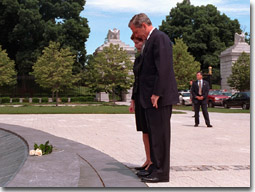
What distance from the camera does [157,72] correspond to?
163 inches

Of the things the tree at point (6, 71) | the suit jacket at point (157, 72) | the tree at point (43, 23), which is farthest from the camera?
the tree at point (6, 71)

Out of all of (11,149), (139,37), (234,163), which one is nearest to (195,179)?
(234,163)

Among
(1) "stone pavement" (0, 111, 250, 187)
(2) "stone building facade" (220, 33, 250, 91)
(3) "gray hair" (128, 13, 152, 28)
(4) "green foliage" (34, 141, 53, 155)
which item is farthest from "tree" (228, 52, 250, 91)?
(3) "gray hair" (128, 13, 152, 28)

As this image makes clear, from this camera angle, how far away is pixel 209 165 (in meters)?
5.40

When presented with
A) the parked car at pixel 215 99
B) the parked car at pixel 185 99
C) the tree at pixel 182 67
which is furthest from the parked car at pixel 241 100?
the tree at pixel 182 67

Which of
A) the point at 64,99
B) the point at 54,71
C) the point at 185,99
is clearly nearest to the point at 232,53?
the point at 185,99

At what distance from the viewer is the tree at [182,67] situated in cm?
3547

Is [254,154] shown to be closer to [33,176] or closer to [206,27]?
[33,176]

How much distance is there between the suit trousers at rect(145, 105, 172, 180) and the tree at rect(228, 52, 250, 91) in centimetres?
3143

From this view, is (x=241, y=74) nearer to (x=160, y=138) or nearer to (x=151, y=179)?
(x=160, y=138)

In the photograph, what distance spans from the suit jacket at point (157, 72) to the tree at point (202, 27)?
63.9ft

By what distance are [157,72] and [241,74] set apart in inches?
1242

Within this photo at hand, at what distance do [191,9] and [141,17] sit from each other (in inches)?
933

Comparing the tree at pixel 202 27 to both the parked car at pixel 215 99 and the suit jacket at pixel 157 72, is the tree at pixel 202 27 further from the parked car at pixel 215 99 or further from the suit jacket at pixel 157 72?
the suit jacket at pixel 157 72
